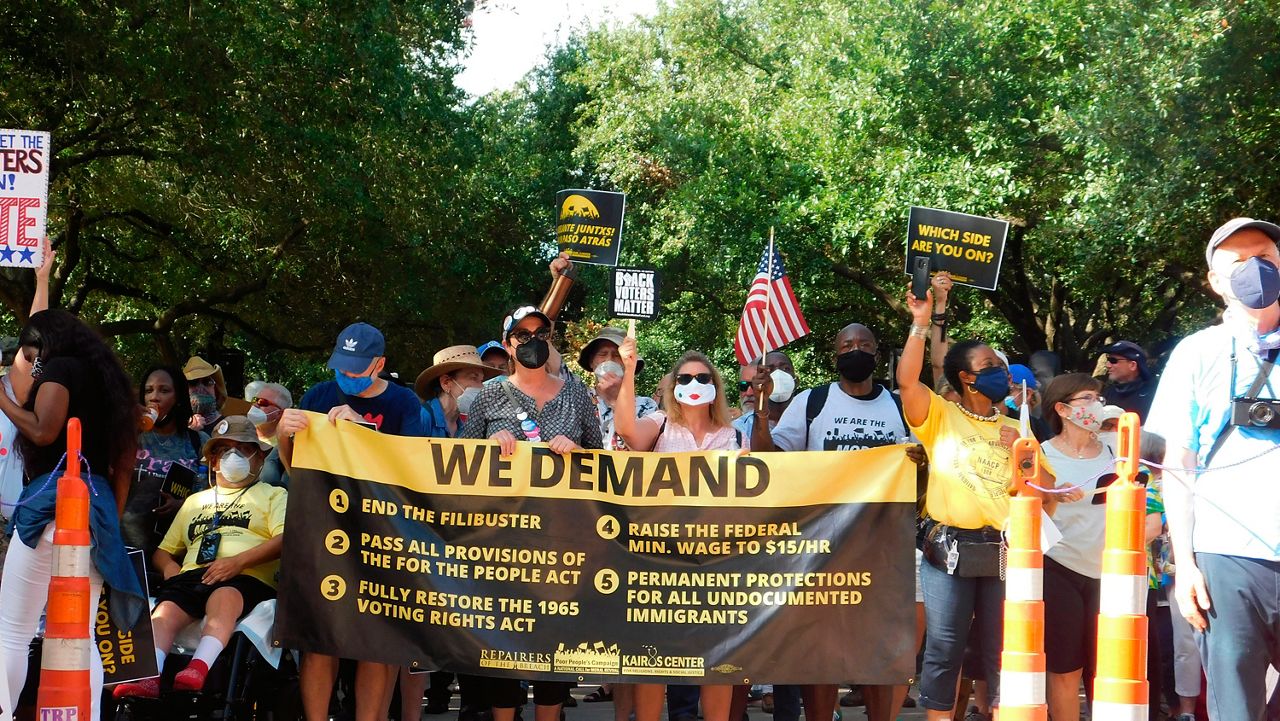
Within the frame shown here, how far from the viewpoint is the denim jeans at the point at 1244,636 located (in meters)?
4.72

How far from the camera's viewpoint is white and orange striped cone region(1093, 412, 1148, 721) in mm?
4707

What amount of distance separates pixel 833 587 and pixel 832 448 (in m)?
0.99

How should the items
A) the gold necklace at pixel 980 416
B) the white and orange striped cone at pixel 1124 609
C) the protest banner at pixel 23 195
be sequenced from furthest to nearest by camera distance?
the protest banner at pixel 23 195 < the gold necklace at pixel 980 416 < the white and orange striped cone at pixel 1124 609

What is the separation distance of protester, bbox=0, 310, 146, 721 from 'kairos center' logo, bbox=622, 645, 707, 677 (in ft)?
7.39

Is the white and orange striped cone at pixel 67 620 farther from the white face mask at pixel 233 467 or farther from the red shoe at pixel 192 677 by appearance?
the white face mask at pixel 233 467

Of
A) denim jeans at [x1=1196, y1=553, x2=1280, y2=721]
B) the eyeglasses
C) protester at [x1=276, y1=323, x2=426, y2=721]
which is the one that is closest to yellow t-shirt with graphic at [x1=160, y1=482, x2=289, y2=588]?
protester at [x1=276, y1=323, x2=426, y2=721]

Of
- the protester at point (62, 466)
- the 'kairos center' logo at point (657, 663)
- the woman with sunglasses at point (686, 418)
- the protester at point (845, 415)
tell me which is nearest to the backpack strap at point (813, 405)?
the protester at point (845, 415)

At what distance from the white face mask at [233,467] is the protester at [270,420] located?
203mm

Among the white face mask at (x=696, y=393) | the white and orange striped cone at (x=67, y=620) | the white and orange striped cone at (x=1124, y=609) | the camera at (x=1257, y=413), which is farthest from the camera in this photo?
the white face mask at (x=696, y=393)

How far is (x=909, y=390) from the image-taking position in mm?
6664

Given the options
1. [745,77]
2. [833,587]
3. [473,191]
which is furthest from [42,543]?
[745,77]

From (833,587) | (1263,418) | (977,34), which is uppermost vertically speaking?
(977,34)

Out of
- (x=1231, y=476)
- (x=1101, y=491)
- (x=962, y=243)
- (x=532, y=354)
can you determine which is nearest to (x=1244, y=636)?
(x=1231, y=476)

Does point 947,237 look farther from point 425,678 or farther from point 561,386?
point 425,678
